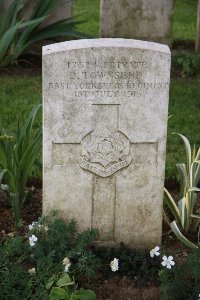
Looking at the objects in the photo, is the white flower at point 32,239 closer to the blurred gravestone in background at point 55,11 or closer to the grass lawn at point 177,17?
the blurred gravestone in background at point 55,11

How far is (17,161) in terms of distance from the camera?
166 inches

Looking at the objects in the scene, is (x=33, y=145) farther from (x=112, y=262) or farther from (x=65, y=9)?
(x=65, y=9)

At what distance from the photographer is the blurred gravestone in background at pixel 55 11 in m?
8.04

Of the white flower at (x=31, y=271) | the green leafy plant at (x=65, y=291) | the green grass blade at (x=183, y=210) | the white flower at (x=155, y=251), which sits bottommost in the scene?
the green leafy plant at (x=65, y=291)

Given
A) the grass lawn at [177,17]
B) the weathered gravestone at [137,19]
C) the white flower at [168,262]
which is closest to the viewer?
the white flower at [168,262]

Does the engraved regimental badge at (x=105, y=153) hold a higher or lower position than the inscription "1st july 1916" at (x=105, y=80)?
lower

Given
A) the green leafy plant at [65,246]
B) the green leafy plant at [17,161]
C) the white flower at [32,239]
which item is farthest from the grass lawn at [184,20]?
the white flower at [32,239]

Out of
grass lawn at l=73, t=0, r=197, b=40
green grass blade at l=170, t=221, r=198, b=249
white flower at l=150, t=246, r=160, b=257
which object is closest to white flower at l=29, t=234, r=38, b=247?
white flower at l=150, t=246, r=160, b=257

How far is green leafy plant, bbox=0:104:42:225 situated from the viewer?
416 cm

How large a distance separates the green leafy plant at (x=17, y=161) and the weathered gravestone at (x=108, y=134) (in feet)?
1.03

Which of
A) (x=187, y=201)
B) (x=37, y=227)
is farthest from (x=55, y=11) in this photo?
(x=37, y=227)

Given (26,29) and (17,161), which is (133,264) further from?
(26,29)

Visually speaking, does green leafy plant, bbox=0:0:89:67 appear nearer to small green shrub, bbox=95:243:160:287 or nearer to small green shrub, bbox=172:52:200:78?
small green shrub, bbox=172:52:200:78

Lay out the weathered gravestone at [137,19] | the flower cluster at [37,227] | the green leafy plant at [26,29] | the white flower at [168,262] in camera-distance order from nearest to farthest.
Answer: the white flower at [168,262] → the flower cluster at [37,227] → the green leafy plant at [26,29] → the weathered gravestone at [137,19]
